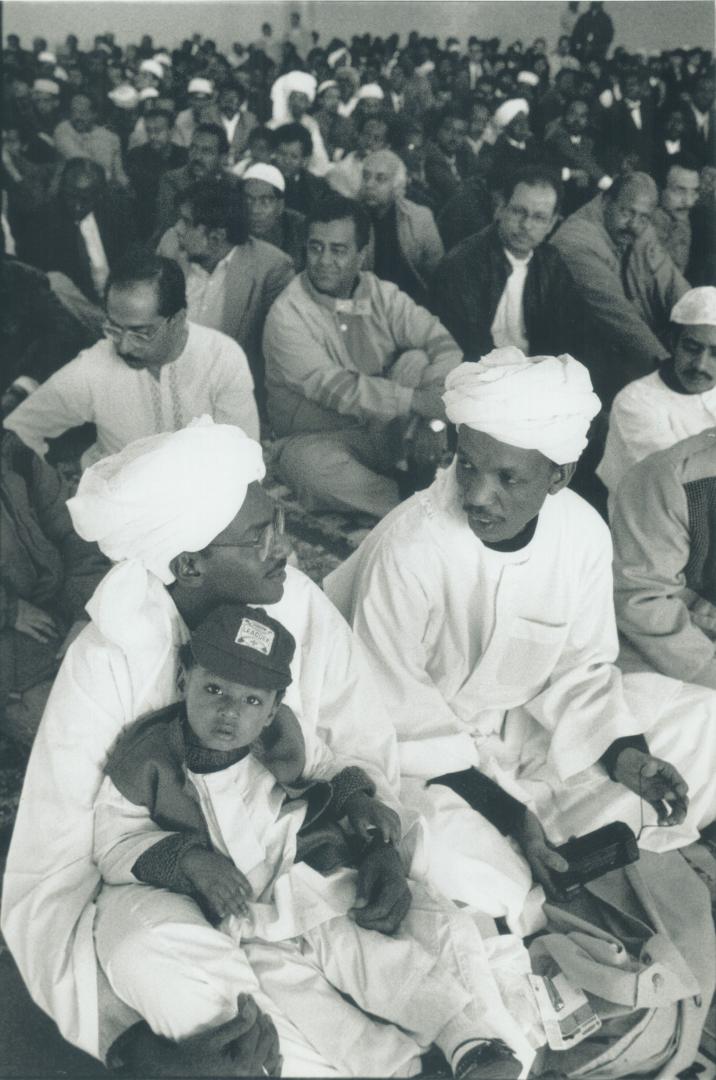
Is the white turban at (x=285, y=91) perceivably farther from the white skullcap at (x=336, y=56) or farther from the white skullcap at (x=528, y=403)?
the white skullcap at (x=528, y=403)

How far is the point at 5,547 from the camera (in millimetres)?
2211

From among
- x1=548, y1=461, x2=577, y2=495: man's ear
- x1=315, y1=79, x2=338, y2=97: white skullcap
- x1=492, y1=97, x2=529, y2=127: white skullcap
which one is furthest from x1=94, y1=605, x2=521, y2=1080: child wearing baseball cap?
x1=315, y1=79, x2=338, y2=97: white skullcap

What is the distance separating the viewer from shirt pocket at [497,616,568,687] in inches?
74.8

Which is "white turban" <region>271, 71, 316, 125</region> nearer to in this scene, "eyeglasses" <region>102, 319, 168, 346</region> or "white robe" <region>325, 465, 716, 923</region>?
"eyeglasses" <region>102, 319, 168, 346</region>

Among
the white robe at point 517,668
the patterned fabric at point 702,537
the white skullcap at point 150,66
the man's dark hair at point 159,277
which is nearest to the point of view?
the white robe at point 517,668

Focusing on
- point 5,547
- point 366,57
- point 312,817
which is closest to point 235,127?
point 366,57

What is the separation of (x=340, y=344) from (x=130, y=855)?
6.80 feet

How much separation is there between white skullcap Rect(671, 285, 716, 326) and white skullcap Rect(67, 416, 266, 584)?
1306mm

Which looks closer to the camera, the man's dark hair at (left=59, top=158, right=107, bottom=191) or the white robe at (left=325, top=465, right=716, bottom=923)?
the white robe at (left=325, top=465, right=716, bottom=923)

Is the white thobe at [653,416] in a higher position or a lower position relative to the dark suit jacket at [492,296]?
lower

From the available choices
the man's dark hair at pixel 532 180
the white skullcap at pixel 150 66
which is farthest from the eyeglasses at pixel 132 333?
the white skullcap at pixel 150 66

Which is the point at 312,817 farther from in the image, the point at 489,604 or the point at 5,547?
the point at 5,547

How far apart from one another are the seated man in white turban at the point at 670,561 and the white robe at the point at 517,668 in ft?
0.47

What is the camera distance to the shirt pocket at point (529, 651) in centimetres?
190
